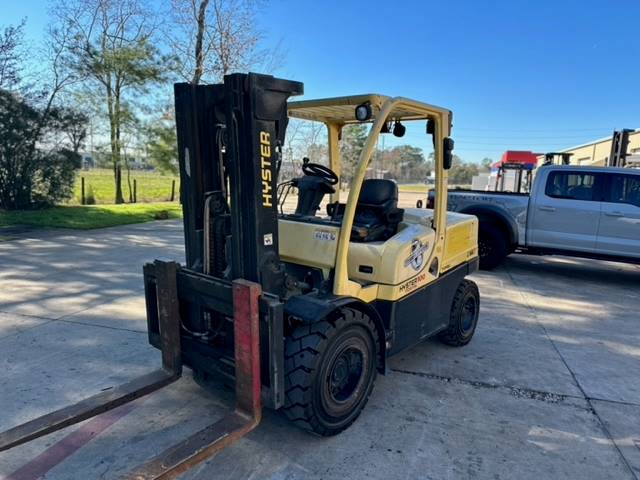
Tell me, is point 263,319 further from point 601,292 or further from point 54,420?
point 601,292

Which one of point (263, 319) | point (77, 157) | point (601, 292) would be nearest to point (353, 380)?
point (263, 319)

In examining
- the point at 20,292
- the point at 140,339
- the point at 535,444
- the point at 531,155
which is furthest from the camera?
the point at 531,155

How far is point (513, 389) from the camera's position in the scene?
12.2 feet

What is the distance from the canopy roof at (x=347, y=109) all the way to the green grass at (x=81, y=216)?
9.84m

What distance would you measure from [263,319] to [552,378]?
287 centimetres

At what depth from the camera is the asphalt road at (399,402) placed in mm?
2701

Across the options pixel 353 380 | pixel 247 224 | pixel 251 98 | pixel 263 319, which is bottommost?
pixel 353 380

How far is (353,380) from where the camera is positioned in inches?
122

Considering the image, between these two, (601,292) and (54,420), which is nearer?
(54,420)

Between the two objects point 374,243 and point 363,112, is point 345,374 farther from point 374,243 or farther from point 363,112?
point 363,112

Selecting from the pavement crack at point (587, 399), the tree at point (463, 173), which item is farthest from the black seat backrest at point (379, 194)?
the tree at point (463, 173)

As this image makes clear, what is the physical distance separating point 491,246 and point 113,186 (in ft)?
73.2

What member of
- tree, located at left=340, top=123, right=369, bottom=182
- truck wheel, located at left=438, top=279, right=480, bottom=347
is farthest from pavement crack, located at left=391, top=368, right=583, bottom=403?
tree, located at left=340, top=123, right=369, bottom=182

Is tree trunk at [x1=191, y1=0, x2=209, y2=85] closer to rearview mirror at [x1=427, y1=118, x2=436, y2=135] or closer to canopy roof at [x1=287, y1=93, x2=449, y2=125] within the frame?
canopy roof at [x1=287, y1=93, x2=449, y2=125]
